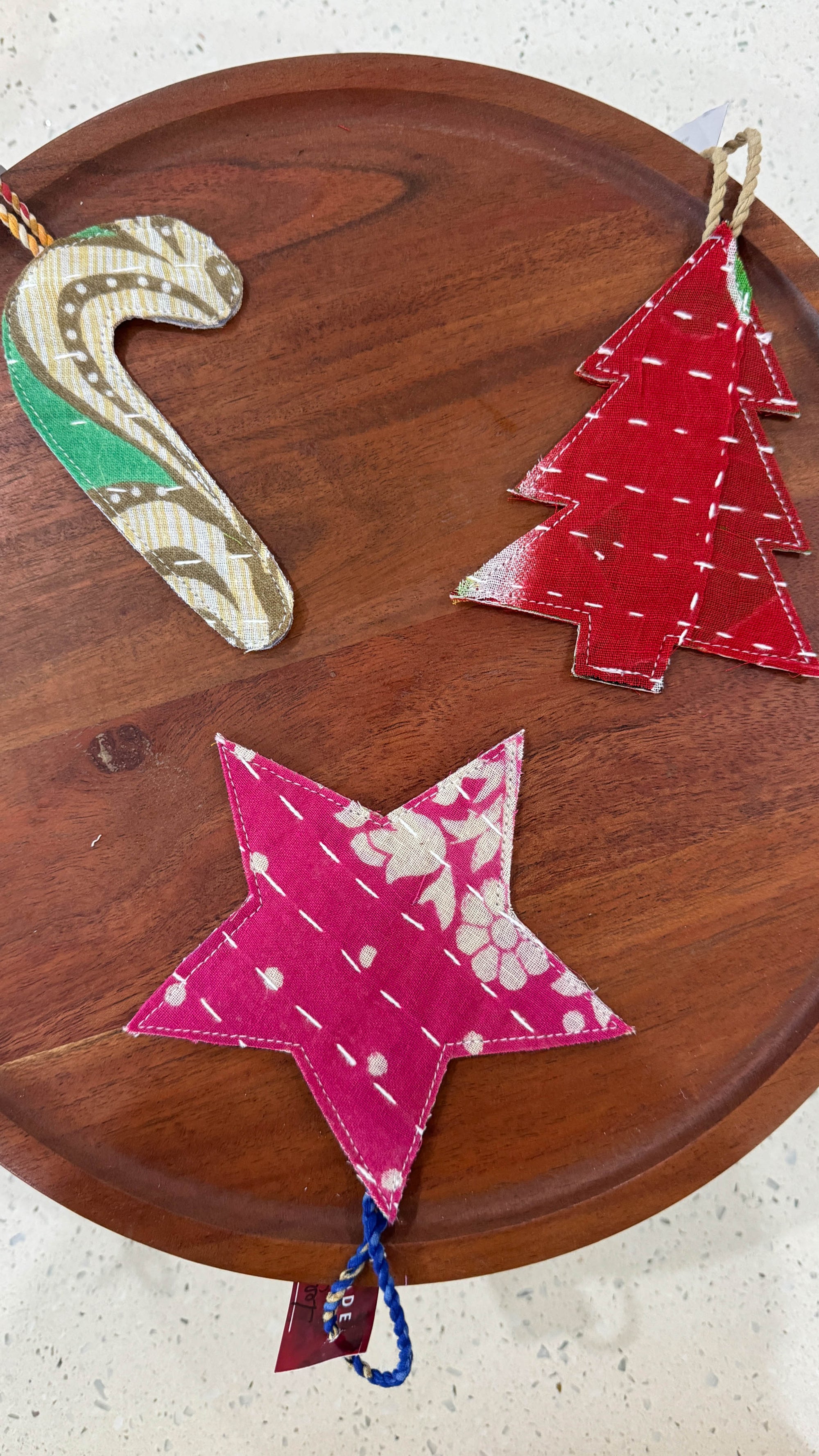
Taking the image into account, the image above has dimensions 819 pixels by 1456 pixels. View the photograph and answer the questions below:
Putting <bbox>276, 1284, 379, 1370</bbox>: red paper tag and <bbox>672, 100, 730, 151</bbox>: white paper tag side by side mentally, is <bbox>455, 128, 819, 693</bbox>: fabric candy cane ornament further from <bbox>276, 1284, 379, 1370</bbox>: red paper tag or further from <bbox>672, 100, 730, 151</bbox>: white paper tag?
<bbox>276, 1284, 379, 1370</bbox>: red paper tag

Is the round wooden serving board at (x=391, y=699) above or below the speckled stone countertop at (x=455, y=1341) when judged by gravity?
above

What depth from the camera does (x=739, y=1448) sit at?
2.34 ft

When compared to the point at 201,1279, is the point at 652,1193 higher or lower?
higher

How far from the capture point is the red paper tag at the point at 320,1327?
51 cm

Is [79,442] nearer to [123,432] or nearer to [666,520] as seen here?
[123,432]

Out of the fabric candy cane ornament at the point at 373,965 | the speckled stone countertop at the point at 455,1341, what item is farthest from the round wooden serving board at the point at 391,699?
the speckled stone countertop at the point at 455,1341

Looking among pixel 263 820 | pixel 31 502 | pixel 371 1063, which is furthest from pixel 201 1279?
pixel 31 502

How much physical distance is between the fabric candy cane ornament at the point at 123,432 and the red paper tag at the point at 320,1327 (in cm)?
44

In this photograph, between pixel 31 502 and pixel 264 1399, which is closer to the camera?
pixel 31 502

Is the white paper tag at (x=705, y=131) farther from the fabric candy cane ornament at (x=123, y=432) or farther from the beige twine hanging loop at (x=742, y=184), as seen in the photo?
the fabric candy cane ornament at (x=123, y=432)

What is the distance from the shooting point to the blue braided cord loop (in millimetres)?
483

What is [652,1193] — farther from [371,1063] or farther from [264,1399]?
[264,1399]

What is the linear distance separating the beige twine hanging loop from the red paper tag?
0.79m

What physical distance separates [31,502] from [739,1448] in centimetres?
102
